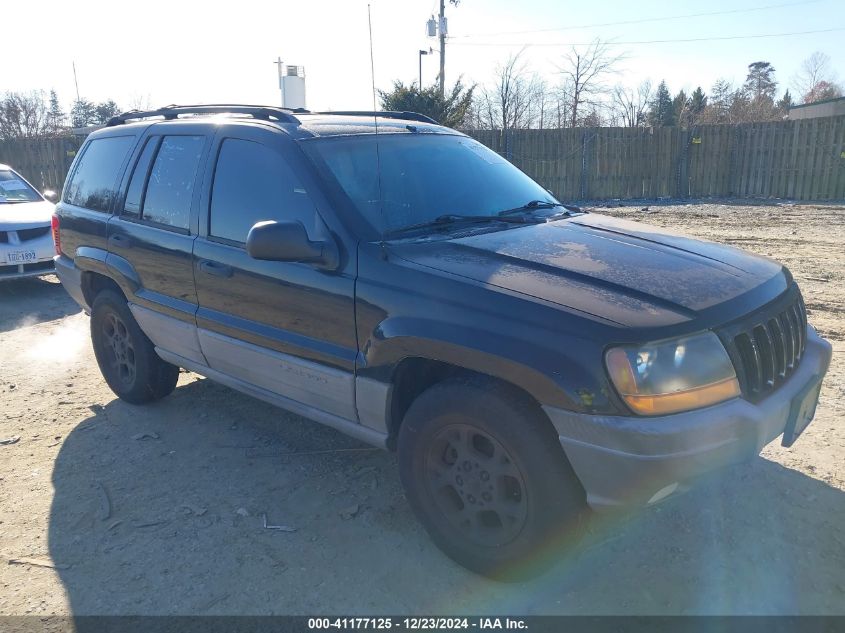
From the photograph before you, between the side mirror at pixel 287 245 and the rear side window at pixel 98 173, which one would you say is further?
the rear side window at pixel 98 173

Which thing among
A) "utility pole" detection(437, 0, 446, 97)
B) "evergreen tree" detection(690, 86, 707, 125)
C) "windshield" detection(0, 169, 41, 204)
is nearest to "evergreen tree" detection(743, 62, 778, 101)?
"evergreen tree" detection(690, 86, 707, 125)

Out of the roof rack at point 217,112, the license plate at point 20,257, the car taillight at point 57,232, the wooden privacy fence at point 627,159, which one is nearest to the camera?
the roof rack at point 217,112

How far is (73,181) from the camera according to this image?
519 cm

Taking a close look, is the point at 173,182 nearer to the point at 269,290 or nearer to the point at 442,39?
the point at 269,290

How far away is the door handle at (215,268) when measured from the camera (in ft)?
11.9

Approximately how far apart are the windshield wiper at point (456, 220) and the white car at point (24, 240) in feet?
22.9

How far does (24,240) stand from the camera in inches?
338

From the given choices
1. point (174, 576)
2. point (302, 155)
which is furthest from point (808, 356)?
point (174, 576)

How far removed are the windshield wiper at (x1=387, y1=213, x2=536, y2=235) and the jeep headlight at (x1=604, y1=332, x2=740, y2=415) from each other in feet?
4.26

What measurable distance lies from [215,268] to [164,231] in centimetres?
64

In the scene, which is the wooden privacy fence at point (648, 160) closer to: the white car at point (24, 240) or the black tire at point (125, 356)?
the white car at point (24, 240)

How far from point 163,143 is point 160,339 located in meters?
1.27

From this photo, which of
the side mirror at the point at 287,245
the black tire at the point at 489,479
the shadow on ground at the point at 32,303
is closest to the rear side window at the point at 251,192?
the side mirror at the point at 287,245

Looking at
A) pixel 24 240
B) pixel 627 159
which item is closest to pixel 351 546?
pixel 24 240
